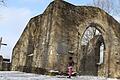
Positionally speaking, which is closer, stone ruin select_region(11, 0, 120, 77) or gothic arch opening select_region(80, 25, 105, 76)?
stone ruin select_region(11, 0, 120, 77)

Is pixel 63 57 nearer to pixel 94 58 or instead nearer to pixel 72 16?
pixel 72 16

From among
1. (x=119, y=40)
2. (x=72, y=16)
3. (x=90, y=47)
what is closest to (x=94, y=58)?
(x=90, y=47)

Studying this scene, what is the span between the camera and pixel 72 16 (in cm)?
2119

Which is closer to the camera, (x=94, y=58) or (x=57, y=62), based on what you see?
(x=57, y=62)

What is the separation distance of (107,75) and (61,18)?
664cm

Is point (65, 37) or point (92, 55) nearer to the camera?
point (65, 37)

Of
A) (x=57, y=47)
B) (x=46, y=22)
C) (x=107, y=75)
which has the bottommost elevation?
(x=107, y=75)

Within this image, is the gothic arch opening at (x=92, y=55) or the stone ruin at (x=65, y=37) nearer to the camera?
the stone ruin at (x=65, y=37)

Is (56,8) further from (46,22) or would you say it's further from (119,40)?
(119,40)

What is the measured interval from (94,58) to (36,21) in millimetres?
8938

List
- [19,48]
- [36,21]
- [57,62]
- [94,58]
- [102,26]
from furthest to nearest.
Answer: [94,58] → [19,48] → [36,21] → [102,26] → [57,62]

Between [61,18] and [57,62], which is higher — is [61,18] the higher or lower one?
the higher one

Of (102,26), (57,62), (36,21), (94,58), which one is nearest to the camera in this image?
(57,62)

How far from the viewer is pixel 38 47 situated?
2153 centimetres
